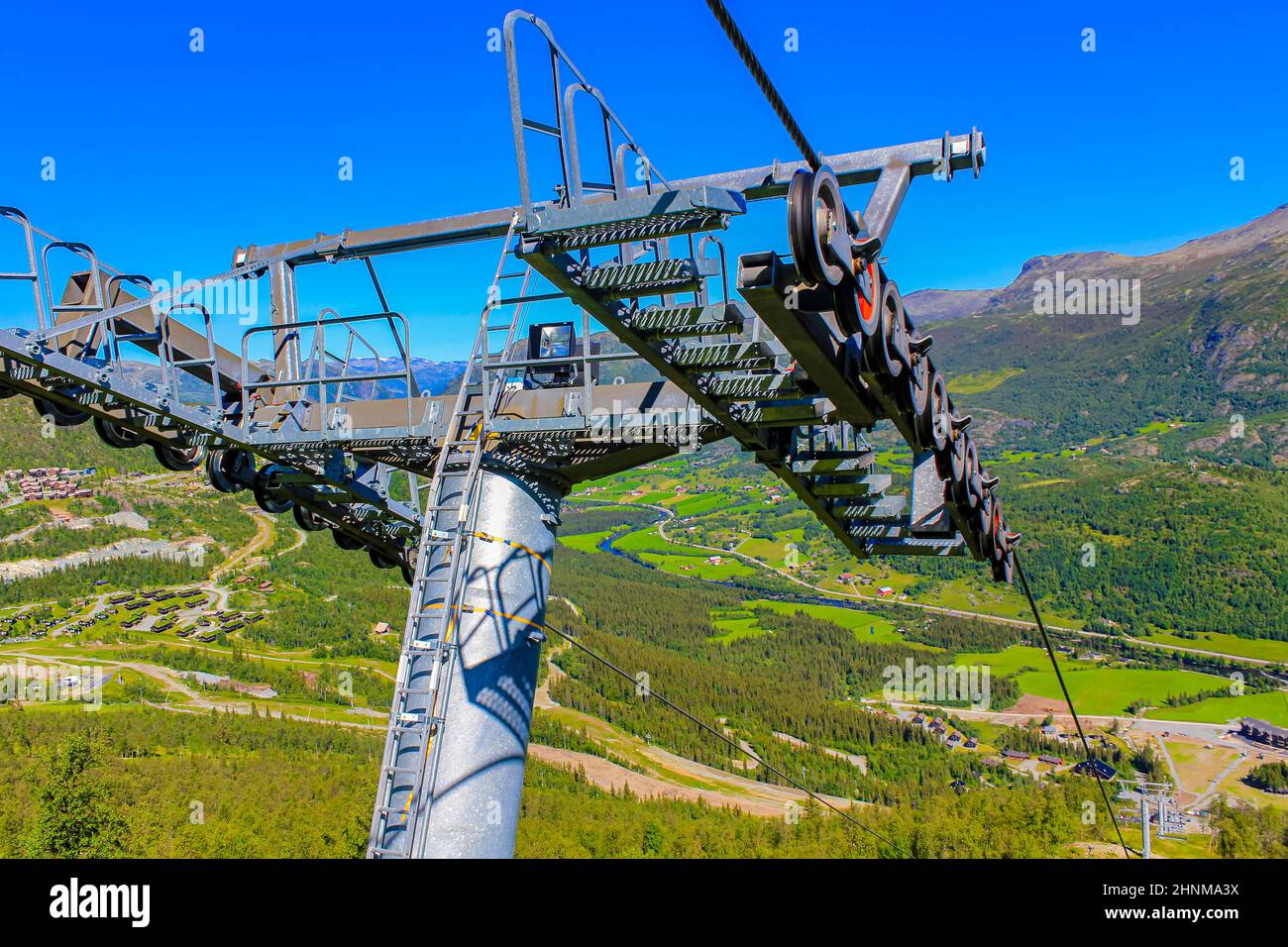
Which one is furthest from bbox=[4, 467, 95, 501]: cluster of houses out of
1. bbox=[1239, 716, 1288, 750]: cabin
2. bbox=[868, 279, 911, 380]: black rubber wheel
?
bbox=[1239, 716, 1288, 750]: cabin

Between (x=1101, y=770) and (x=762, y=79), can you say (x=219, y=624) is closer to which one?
(x=1101, y=770)

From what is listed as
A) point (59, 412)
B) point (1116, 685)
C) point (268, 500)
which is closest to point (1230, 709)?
point (1116, 685)

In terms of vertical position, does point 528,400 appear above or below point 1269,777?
above

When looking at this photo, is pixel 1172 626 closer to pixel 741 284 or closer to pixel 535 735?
pixel 535 735

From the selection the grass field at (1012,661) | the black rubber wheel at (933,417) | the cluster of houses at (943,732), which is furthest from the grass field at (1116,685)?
the black rubber wheel at (933,417)

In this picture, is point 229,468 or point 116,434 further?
point 229,468

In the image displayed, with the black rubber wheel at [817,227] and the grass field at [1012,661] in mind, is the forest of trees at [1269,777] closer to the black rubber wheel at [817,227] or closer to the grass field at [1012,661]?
the grass field at [1012,661]
